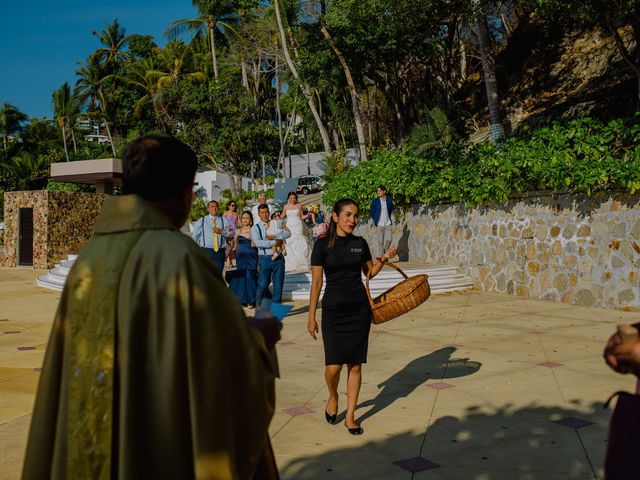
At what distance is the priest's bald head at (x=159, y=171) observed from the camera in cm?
207

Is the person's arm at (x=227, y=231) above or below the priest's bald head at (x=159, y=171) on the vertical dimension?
below

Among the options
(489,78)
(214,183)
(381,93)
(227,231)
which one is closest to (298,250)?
(227,231)

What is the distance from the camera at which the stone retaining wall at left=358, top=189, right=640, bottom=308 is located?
11.2 m

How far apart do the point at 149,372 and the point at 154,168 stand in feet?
2.03

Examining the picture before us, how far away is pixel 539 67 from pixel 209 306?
97.1 ft

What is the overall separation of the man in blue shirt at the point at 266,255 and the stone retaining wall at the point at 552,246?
197 inches

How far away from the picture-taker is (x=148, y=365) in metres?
1.90

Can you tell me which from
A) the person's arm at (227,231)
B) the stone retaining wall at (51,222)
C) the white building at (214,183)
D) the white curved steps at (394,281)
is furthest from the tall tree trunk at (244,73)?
the person's arm at (227,231)

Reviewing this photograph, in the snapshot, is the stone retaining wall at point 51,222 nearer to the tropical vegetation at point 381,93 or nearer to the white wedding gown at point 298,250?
the tropical vegetation at point 381,93

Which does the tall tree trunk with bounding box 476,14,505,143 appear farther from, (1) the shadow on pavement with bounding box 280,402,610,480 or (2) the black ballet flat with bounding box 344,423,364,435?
(2) the black ballet flat with bounding box 344,423,364,435

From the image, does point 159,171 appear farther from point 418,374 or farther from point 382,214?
point 382,214

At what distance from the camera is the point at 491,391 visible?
20.5 feet

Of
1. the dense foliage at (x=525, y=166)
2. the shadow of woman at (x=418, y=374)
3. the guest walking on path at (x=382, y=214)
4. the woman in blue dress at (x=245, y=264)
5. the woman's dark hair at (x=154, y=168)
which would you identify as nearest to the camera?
the woman's dark hair at (x=154, y=168)

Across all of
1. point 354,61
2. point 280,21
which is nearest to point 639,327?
point 354,61
